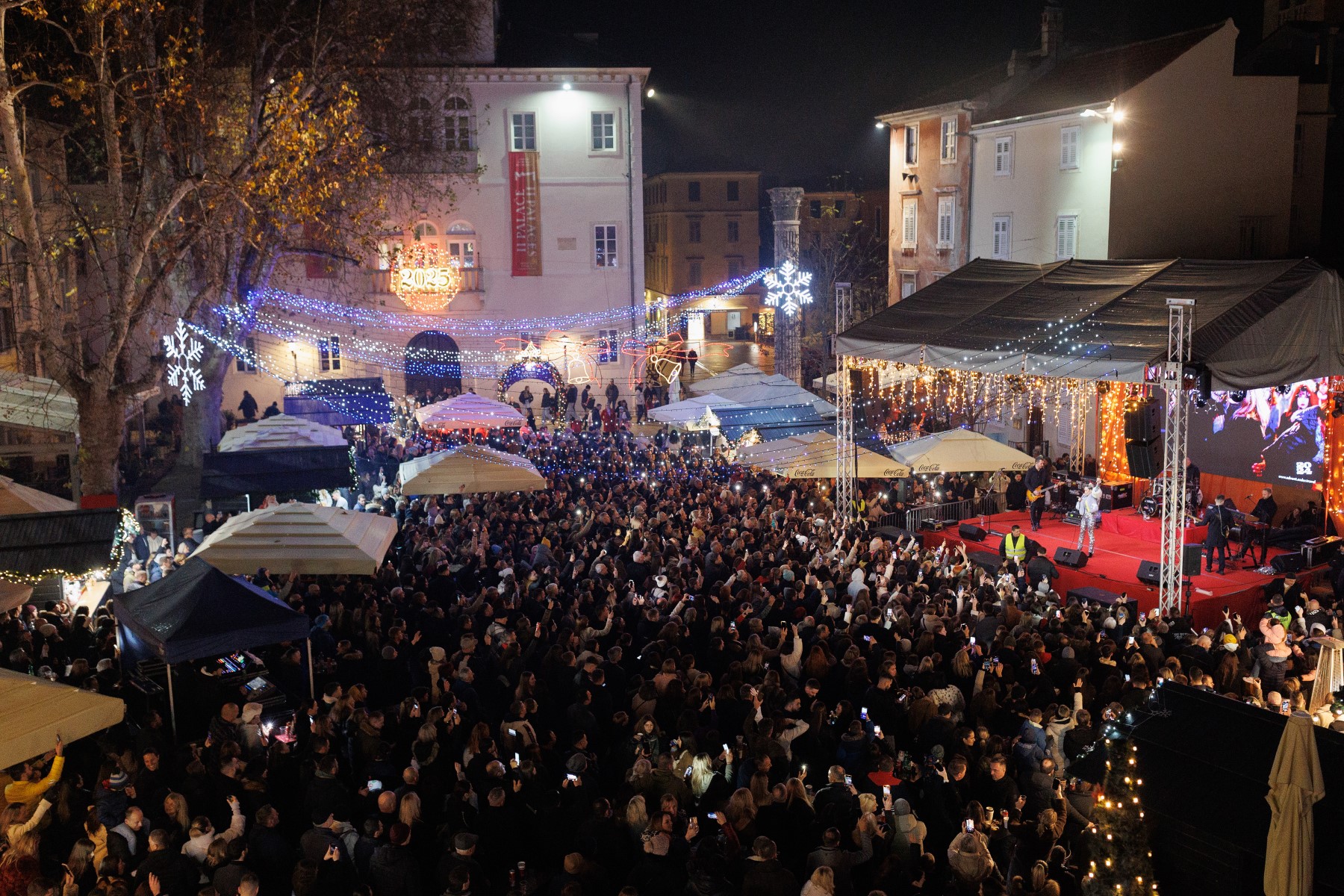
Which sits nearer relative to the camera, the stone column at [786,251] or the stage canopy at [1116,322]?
the stage canopy at [1116,322]

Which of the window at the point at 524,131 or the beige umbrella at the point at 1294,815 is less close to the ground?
the window at the point at 524,131

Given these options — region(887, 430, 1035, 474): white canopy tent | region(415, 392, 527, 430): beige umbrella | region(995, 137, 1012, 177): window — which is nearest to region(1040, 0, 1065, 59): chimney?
region(995, 137, 1012, 177): window

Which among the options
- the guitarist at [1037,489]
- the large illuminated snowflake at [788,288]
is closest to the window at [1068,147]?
the large illuminated snowflake at [788,288]

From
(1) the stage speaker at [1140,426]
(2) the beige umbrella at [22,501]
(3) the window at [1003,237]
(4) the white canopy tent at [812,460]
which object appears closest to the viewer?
(2) the beige umbrella at [22,501]

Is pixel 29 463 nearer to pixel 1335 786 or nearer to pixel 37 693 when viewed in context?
pixel 37 693

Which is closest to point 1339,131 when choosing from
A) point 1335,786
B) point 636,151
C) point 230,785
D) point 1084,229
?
point 1084,229

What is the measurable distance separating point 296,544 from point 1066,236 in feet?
69.9

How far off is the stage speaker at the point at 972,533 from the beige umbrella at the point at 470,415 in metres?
8.22

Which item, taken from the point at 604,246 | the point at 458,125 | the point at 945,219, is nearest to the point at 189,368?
the point at 458,125

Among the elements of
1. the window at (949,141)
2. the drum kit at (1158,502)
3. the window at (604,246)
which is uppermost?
the window at (949,141)

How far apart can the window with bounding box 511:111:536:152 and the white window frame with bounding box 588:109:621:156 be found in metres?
1.65

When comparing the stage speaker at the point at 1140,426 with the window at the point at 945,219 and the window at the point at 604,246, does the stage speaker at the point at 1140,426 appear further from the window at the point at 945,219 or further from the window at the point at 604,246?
the window at the point at 604,246

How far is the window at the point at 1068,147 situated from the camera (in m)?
26.1

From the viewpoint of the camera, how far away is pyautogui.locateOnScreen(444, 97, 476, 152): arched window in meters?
31.0
